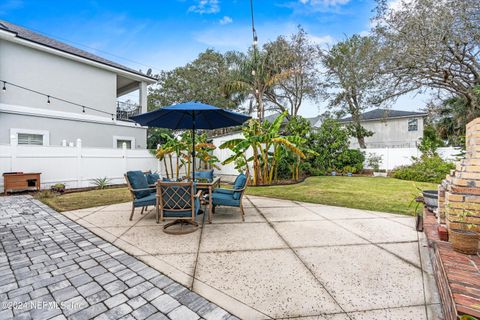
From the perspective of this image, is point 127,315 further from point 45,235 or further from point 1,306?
point 45,235

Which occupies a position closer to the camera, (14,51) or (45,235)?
(45,235)

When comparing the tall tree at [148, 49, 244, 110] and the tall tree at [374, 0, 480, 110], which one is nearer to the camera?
the tall tree at [374, 0, 480, 110]

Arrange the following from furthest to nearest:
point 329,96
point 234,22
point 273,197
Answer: point 329,96, point 234,22, point 273,197

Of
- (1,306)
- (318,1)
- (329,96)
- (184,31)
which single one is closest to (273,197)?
(1,306)

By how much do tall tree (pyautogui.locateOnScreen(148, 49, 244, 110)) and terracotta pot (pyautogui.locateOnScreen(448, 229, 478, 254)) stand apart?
61.5 feet

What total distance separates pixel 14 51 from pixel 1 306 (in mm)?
12269

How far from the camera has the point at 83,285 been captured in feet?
8.11

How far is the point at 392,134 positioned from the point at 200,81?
1918cm

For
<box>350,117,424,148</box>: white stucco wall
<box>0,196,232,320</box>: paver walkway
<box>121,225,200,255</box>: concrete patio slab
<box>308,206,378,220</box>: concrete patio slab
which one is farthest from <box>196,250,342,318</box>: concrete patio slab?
<box>350,117,424,148</box>: white stucco wall

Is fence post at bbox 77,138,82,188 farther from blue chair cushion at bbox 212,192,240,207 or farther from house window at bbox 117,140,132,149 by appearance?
blue chair cushion at bbox 212,192,240,207

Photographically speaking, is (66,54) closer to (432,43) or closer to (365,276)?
(365,276)

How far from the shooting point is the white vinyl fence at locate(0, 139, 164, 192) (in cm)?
825

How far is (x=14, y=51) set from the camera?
32.4ft

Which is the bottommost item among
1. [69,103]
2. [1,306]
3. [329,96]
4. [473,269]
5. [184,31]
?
[1,306]
